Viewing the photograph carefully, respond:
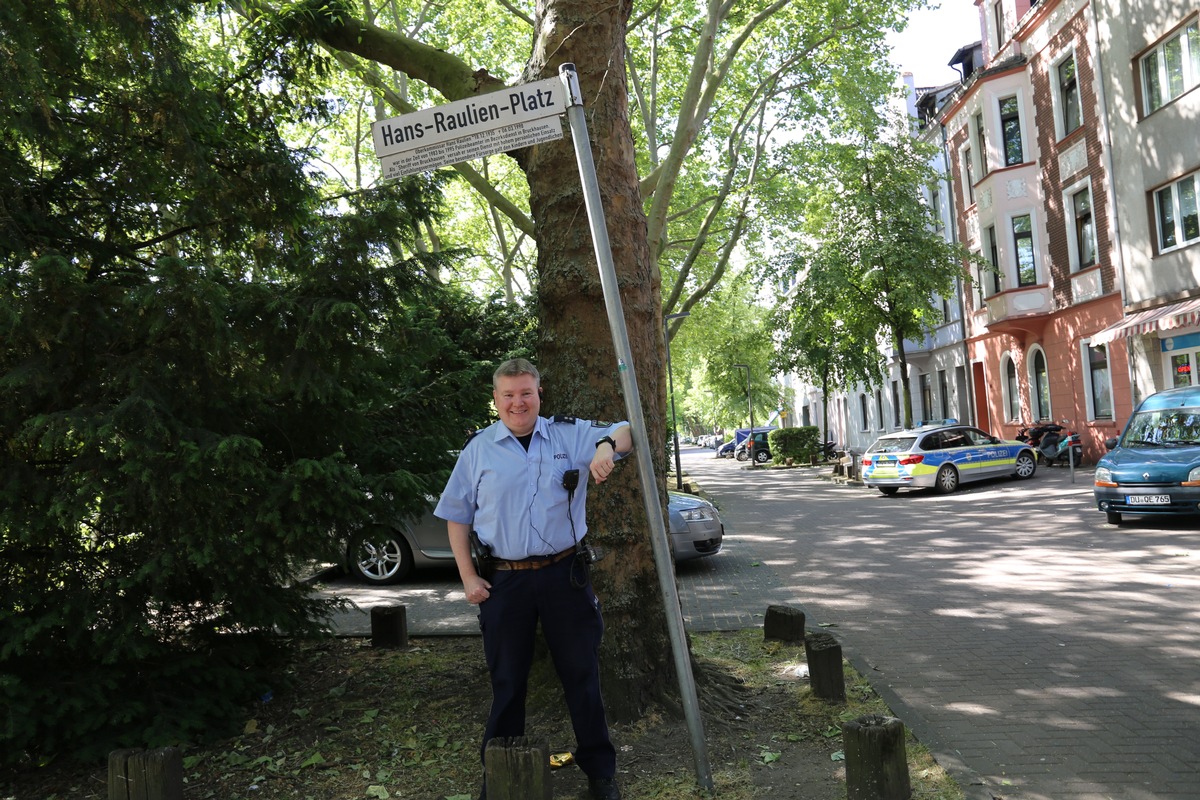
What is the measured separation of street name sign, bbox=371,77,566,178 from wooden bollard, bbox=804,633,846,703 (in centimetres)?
319

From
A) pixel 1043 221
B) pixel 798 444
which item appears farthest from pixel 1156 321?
pixel 798 444

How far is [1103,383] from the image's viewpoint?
25391 mm

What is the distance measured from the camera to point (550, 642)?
4.13m

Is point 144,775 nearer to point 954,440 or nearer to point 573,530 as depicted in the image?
point 573,530

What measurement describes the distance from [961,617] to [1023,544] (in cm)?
500

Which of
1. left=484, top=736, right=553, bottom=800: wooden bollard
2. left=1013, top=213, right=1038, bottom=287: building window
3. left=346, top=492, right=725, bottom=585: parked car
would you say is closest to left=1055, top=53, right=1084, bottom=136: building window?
left=1013, top=213, right=1038, bottom=287: building window

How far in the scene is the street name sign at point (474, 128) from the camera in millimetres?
4195

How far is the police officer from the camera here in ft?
13.3

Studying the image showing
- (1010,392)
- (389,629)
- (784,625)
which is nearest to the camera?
(784,625)

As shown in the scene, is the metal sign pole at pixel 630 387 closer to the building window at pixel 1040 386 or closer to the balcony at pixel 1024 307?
the balcony at pixel 1024 307

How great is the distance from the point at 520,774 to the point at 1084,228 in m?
26.5

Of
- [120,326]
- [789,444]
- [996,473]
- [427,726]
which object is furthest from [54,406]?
[789,444]

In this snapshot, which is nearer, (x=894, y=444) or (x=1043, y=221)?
(x=894, y=444)

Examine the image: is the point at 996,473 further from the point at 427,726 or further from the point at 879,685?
the point at 427,726
